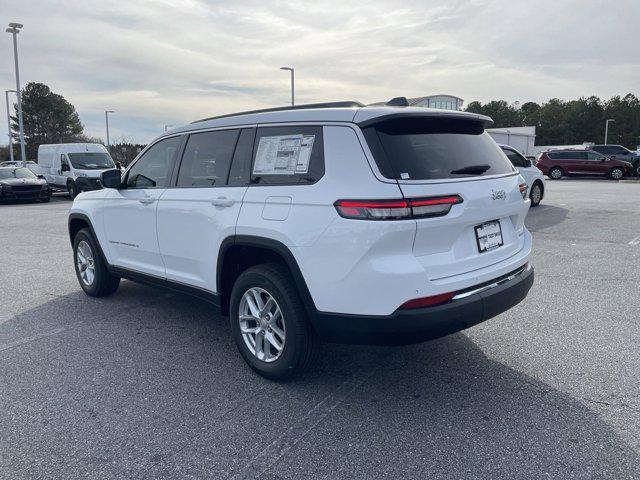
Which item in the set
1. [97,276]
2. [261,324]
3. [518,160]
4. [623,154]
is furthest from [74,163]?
[623,154]

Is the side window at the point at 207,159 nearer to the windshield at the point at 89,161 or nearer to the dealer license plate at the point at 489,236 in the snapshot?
the dealer license plate at the point at 489,236

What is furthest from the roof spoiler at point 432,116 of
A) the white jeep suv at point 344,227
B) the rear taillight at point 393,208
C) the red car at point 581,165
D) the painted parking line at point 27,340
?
the red car at point 581,165

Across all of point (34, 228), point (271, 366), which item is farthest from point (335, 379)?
point (34, 228)

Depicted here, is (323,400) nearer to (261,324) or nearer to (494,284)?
(261,324)

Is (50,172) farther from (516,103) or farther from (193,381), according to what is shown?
(516,103)

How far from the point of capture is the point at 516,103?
132 metres

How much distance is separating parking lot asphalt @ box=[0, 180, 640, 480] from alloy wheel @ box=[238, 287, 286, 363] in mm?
222

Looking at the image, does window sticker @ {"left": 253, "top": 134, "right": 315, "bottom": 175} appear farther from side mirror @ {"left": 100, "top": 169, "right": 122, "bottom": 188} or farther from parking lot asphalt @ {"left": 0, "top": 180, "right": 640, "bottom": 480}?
side mirror @ {"left": 100, "top": 169, "right": 122, "bottom": 188}

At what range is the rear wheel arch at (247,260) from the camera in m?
3.26

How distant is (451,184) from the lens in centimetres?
315

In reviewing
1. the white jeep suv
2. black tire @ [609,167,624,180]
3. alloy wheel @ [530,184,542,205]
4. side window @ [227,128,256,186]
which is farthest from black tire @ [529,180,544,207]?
black tire @ [609,167,624,180]

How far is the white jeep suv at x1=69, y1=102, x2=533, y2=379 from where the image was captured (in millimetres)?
2969

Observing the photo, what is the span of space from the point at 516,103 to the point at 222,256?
141852mm

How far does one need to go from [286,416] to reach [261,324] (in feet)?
2.35
